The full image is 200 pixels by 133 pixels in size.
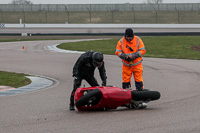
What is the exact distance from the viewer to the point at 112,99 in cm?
757

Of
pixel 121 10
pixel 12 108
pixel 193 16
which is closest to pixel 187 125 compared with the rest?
pixel 12 108

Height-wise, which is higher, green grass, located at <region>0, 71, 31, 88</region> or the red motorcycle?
the red motorcycle

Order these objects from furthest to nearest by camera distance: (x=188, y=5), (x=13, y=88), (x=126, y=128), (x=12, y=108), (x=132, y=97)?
1. (x=188, y=5)
2. (x=13, y=88)
3. (x=12, y=108)
4. (x=132, y=97)
5. (x=126, y=128)

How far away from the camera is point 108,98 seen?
24.7 feet

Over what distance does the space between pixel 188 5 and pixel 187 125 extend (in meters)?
70.7

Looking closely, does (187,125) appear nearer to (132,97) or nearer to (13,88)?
(132,97)

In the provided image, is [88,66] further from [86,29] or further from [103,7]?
[103,7]

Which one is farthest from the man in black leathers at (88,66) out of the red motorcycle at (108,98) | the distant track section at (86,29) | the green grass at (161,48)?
the distant track section at (86,29)

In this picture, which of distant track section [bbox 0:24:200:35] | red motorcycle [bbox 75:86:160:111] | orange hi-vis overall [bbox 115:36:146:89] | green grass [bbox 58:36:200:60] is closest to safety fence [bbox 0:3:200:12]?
distant track section [bbox 0:24:200:35]

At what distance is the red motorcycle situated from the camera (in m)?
7.52

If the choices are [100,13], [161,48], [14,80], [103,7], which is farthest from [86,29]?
[14,80]

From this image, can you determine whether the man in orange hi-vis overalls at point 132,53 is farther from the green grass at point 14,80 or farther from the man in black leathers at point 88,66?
the green grass at point 14,80

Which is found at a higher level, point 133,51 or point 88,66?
point 133,51

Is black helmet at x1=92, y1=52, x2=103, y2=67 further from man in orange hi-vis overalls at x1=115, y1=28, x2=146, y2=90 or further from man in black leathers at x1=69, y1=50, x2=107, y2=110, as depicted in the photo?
man in orange hi-vis overalls at x1=115, y1=28, x2=146, y2=90
